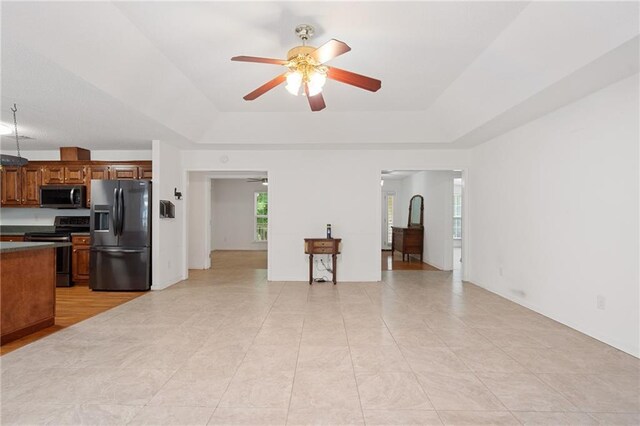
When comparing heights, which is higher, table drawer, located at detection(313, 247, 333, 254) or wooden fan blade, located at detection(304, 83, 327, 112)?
wooden fan blade, located at detection(304, 83, 327, 112)

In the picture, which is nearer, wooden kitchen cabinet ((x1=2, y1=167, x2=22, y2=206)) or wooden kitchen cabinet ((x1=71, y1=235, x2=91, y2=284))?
wooden kitchen cabinet ((x1=71, y1=235, x2=91, y2=284))

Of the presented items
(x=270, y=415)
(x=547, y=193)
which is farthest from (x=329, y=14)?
(x=547, y=193)

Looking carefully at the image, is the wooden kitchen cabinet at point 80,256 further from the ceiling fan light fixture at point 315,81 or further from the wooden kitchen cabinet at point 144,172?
the ceiling fan light fixture at point 315,81

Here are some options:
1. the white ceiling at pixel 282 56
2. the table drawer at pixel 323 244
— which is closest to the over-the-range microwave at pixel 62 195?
the white ceiling at pixel 282 56

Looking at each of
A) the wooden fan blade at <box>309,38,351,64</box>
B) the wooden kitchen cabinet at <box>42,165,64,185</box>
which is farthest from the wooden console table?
the wooden kitchen cabinet at <box>42,165,64,185</box>

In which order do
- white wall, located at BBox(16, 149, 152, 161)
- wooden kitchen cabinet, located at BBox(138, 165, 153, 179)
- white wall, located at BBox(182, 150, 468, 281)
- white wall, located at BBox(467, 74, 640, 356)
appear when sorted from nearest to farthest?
1. white wall, located at BBox(467, 74, 640, 356)
2. wooden kitchen cabinet, located at BBox(138, 165, 153, 179)
3. white wall, located at BBox(182, 150, 468, 281)
4. white wall, located at BBox(16, 149, 152, 161)

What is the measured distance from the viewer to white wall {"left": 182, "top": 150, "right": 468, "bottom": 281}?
5.94 metres

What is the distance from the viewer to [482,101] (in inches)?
156

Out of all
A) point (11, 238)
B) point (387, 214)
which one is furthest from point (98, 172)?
point (387, 214)

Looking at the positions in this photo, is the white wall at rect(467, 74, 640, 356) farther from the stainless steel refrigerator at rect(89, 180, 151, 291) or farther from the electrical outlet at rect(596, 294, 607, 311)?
the stainless steel refrigerator at rect(89, 180, 151, 291)

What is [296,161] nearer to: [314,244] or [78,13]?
[314,244]

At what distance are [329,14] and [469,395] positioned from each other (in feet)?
9.50

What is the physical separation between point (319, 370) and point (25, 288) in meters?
2.98

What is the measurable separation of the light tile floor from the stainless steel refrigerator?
3.56ft
